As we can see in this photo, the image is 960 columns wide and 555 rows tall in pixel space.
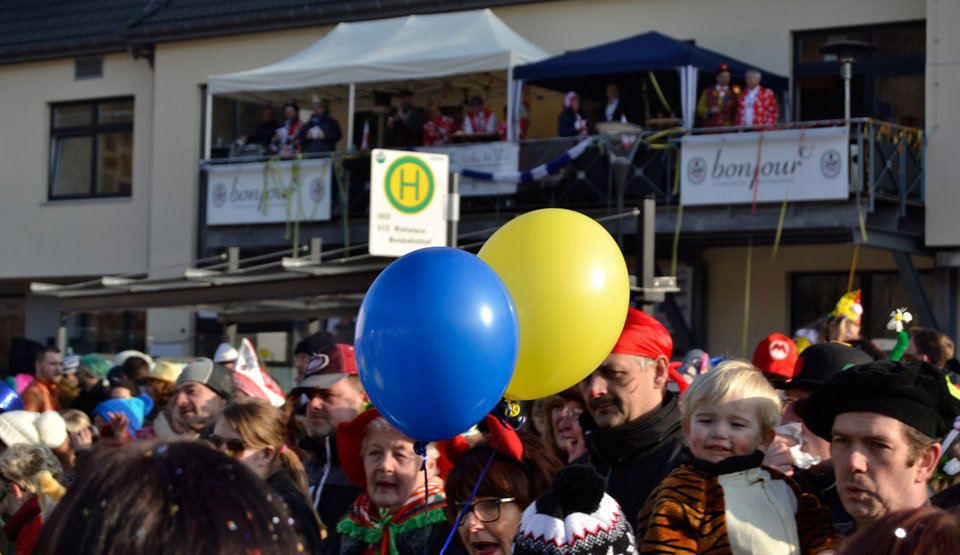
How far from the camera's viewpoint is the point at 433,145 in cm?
1914

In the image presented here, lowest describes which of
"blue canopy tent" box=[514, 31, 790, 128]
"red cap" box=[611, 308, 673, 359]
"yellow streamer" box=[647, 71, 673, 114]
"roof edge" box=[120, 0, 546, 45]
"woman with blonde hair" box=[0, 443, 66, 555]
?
"woman with blonde hair" box=[0, 443, 66, 555]

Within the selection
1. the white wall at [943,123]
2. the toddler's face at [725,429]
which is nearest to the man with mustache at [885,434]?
the toddler's face at [725,429]

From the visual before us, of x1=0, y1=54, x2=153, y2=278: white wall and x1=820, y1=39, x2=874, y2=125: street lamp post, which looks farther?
x1=0, y1=54, x2=153, y2=278: white wall

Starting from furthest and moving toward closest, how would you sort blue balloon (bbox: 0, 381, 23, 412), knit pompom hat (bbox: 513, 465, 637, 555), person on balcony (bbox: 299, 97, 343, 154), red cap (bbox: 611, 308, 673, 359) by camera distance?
person on balcony (bbox: 299, 97, 343, 154) → blue balloon (bbox: 0, 381, 23, 412) → red cap (bbox: 611, 308, 673, 359) → knit pompom hat (bbox: 513, 465, 637, 555)

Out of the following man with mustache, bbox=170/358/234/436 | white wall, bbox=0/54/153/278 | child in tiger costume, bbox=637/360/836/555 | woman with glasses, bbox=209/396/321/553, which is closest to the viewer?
child in tiger costume, bbox=637/360/836/555

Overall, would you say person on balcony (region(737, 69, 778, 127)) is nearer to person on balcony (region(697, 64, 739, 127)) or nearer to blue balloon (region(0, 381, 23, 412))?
person on balcony (region(697, 64, 739, 127))

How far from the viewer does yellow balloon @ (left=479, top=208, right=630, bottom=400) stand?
4.17 m

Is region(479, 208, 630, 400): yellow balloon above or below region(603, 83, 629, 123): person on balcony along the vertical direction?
below

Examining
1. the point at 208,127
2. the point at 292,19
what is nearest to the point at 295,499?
the point at 208,127

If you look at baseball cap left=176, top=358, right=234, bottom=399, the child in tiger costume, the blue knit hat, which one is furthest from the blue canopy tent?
the child in tiger costume

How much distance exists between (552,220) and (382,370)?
2.93ft

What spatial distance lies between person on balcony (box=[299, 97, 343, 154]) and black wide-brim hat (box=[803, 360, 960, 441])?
16.5 metres

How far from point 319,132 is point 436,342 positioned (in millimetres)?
16367

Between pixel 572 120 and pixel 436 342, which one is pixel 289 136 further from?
pixel 436 342
